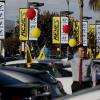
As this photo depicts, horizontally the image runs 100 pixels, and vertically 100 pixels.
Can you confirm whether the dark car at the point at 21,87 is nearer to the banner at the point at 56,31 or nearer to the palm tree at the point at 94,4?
the banner at the point at 56,31

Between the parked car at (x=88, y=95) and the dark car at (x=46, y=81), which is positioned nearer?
the parked car at (x=88, y=95)

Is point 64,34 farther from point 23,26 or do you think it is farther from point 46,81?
point 46,81

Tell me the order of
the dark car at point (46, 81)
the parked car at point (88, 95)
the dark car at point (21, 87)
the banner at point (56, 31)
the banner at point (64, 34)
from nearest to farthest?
the parked car at point (88, 95), the dark car at point (21, 87), the dark car at point (46, 81), the banner at point (64, 34), the banner at point (56, 31)

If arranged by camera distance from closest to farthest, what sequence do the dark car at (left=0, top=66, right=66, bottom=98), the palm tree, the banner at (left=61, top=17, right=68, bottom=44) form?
1. the dark car at (left=0, top=66, right=66, bottom=98)
2. the banner at (left=61, top=17, right=68, bottom=44)
3. the palm tree

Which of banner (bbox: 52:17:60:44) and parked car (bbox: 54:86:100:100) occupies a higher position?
parked car (bbox: 54:86:100:100)

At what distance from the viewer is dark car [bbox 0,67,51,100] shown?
9.89 meters

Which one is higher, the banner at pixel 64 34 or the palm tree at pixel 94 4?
the palm tree at pixel 94 4

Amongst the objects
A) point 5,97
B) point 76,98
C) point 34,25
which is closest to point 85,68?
point 5,97

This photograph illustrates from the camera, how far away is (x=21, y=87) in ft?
32.6

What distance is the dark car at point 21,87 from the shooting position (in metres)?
9.89

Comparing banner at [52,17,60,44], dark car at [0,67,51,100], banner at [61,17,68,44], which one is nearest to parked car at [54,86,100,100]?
dark car at [0,67,51,100]

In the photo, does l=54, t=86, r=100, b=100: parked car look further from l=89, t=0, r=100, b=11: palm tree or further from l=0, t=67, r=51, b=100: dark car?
l=89, t=0, r=100, b=11: palm tree

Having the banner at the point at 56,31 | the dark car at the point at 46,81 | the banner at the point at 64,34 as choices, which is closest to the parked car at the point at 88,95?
the dark car at the point at 46,81

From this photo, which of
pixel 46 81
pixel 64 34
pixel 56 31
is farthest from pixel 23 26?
pixel 46 81
